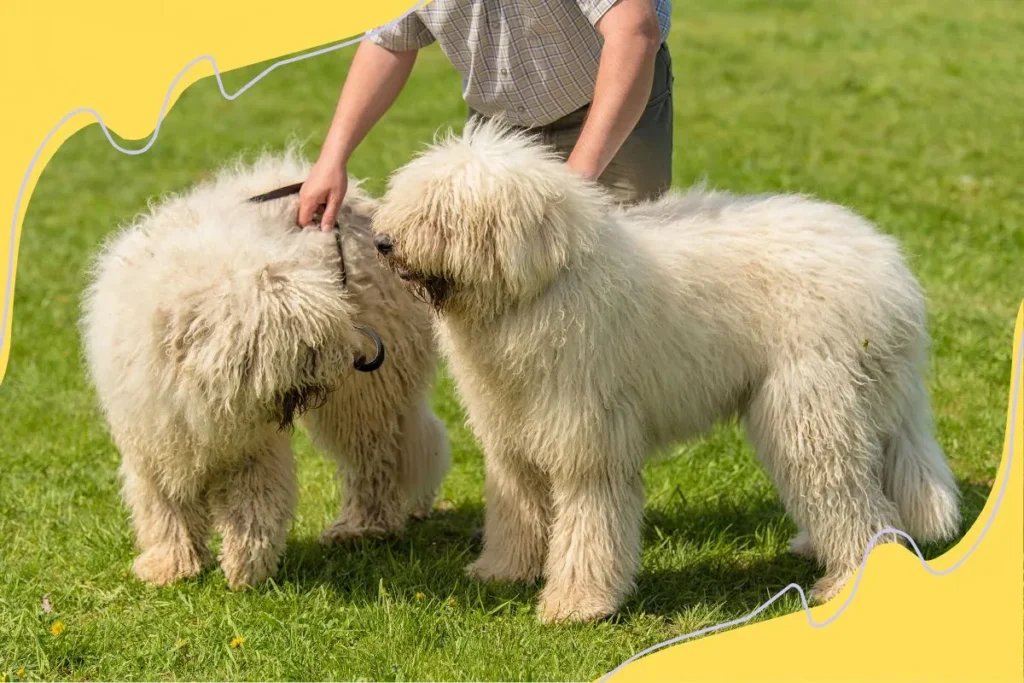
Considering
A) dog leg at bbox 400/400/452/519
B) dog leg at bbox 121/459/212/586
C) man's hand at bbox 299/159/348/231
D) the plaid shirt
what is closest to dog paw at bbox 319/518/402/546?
dog leg at bbox 400/400/452/519

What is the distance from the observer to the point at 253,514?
4582mm

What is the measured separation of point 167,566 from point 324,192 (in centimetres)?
151

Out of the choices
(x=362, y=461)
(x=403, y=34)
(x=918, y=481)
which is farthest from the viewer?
(x=362, y=461)

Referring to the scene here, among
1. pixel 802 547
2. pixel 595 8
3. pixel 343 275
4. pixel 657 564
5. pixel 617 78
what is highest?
pixel 595 8

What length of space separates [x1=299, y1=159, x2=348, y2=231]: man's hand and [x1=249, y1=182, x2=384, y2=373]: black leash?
44 millimetres

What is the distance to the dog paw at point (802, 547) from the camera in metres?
4.96

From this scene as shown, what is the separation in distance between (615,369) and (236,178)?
1.79 meters

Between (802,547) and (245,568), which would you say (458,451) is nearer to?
(245,568)

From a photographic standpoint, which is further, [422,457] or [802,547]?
[422,457]

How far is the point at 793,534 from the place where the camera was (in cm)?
517

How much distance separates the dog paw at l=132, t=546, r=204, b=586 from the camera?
470 centimetres

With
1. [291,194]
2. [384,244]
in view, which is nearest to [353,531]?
[291,194]

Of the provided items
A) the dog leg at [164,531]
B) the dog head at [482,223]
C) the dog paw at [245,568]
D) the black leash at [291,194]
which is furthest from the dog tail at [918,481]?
the dog leg at [164,531]

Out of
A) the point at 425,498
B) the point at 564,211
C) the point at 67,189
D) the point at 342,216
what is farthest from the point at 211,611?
the point at 67,189
